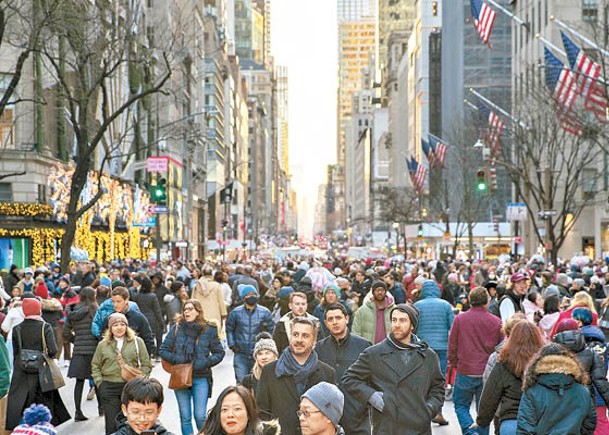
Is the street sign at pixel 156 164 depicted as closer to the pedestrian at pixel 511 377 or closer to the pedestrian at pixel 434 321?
the pedestrian at pixel 434 321

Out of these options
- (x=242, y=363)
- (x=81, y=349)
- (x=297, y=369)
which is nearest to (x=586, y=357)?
(x=297, y=369)

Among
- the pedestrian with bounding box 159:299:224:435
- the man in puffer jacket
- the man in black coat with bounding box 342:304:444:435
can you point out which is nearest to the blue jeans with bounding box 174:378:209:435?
the pedestrian with bounding box 159:299:224:435

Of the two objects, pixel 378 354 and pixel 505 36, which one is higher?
pixel 505 36

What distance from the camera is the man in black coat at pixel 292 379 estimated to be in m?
8.48

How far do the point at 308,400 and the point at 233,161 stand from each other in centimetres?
14690

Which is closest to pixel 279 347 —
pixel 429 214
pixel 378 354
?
pixel 378 354

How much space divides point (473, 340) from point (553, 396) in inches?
190

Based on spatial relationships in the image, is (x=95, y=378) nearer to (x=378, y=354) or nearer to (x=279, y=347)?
(x=279, y=347)

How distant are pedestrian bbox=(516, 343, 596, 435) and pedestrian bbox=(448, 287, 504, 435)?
4508 mm

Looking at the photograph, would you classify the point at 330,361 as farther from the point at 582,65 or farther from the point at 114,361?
the point at 582,65

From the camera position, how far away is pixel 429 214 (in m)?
96.6

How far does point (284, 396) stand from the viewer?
27.9 ft

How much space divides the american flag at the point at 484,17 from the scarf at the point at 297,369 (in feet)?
101

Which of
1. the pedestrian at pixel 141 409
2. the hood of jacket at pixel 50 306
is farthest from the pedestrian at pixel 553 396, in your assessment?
the hood of jacket at pixel 50 306
